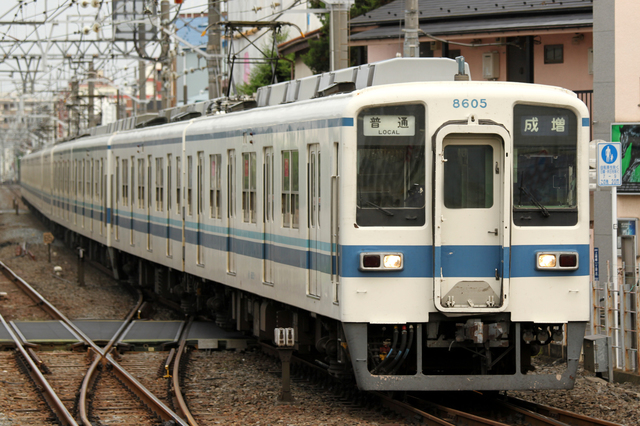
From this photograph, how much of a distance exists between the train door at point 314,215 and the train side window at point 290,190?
1.23ft

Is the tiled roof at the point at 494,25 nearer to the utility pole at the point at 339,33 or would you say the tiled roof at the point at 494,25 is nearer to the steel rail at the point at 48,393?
the utility pole at the point at 339,33

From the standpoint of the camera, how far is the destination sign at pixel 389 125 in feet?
26.9

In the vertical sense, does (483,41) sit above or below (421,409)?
above

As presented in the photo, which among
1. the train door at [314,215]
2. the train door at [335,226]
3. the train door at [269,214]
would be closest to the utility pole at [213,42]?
the train door at [269,214]

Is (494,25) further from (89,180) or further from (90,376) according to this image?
(90,376)

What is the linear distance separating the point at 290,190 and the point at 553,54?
13.0m

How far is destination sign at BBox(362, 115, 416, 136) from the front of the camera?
26.9ft

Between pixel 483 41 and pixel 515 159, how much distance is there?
46.5 feet

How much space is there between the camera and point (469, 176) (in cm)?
826

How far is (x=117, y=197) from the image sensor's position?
61.8ft

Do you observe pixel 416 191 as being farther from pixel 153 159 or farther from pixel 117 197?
pixel 117 197

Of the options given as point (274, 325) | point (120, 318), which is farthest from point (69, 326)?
point (274, 325)

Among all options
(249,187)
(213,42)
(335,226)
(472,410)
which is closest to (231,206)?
(249,187)

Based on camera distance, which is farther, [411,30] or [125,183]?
[125,183]
